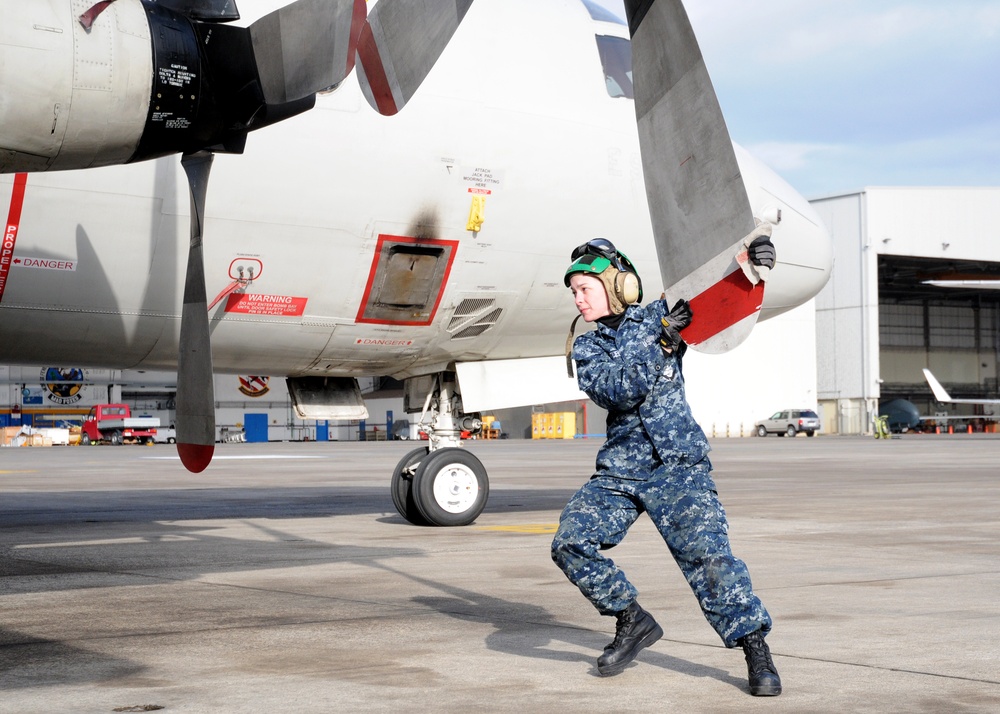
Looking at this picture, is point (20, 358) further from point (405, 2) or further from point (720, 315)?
point (720, 315)

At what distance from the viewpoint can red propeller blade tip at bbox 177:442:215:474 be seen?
894 cm

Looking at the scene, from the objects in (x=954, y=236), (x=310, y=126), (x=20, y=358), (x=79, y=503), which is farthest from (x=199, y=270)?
(x=954, y=236)

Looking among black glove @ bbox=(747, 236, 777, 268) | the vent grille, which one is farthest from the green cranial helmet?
the vent grille

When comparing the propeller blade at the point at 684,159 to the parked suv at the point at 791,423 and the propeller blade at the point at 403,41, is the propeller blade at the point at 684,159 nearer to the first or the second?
the propeller blade at the point at 403,41

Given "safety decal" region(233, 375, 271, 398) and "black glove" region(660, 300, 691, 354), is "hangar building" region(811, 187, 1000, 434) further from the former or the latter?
"black glove" region(660, 300, 691, 354)

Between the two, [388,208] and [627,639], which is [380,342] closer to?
[388,208]

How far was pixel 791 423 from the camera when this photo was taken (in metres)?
77.4

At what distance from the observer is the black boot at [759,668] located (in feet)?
17.0

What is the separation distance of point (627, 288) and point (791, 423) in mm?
74228

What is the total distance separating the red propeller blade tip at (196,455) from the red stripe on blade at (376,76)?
2997 mm

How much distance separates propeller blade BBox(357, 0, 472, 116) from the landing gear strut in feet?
20.3

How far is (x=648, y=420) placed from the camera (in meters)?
5.68

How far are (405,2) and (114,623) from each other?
14.4 feet

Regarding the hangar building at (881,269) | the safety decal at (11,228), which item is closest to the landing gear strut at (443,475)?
the safety decal at (11,228)
